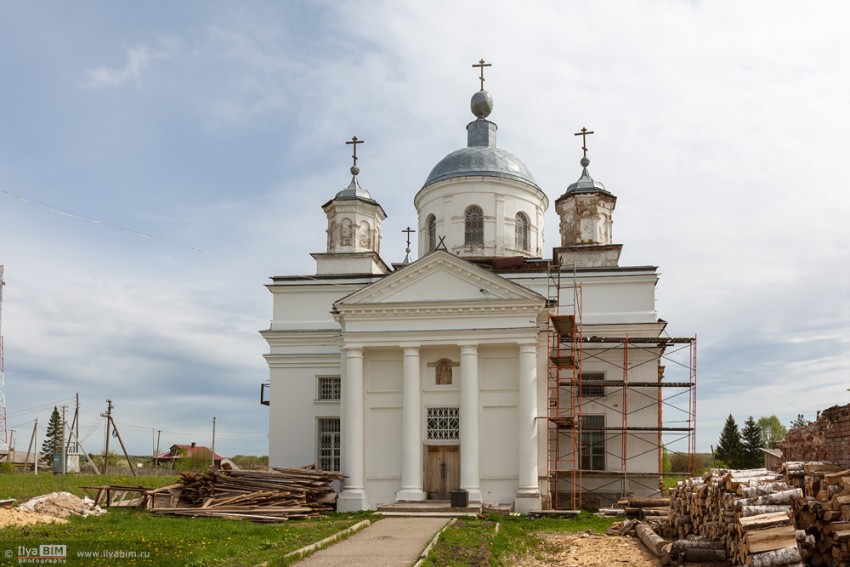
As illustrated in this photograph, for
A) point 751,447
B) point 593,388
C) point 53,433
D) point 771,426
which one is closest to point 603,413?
point 593,388

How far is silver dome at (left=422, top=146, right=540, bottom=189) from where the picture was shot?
2809cm

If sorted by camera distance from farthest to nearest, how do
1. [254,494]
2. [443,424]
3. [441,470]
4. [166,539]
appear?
[443,424]
[441,470]
[254,494]
[166,539]

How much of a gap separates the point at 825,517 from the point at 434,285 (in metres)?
13.5

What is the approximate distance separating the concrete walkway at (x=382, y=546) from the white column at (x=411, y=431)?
3274 millimetres

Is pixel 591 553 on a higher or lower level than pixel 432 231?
lower

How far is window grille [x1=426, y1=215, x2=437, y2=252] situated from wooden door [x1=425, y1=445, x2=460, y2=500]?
8.06 m

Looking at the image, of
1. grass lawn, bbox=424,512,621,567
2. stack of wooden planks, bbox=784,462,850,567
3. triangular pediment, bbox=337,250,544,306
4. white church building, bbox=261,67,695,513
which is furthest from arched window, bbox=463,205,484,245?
stack of wooden planks, bbox=784,462,850,567

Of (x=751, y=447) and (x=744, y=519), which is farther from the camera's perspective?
(x=751, y=447)

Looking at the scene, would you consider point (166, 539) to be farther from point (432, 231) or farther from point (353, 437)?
point (432, 231)

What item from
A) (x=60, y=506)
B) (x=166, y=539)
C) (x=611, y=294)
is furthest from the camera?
(x=611, y=294)

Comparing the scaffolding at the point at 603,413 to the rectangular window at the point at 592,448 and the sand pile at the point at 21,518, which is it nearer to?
the rectangular window at the point at 592,448

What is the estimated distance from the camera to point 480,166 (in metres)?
28.2

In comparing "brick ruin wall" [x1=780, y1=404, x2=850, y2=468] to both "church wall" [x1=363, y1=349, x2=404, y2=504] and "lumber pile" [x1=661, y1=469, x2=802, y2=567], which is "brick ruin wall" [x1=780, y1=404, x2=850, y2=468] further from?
"church wall" [x1=363, y1=349, x2=404, y2=504]

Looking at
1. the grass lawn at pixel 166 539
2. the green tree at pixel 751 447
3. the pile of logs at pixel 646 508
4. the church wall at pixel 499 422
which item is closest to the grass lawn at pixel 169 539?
the grass lawn at pixel 166 539
